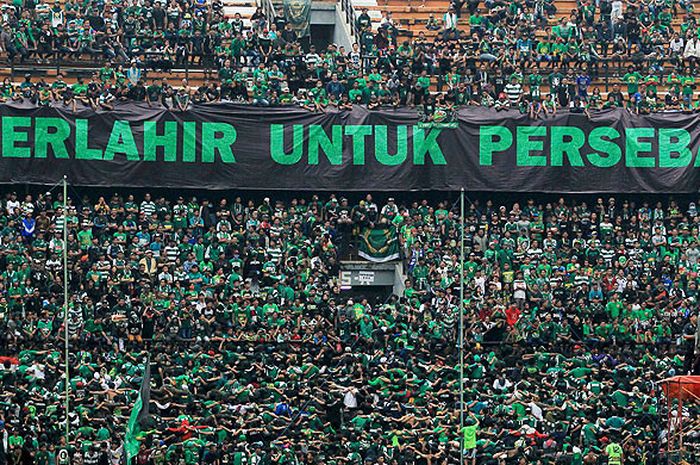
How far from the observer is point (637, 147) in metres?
45.2

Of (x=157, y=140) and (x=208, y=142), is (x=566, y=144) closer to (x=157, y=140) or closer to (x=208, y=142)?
(x=208, y=142)

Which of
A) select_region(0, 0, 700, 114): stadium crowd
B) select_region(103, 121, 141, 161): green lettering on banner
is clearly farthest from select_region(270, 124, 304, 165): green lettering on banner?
select_region(103, 121, 141, 161): green lettering on banner

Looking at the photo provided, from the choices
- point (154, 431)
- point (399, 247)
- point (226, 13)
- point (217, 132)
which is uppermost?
point (226, 13)

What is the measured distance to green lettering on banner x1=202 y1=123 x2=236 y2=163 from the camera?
44.5m

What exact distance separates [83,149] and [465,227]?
9437 mm

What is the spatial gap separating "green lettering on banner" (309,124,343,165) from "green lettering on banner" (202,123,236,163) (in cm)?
192

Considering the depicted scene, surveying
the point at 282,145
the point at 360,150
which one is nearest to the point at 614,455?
Result: the point at 360,150

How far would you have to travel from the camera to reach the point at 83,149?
1732 inches

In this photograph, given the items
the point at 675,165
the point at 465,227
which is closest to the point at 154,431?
the point at 465,227

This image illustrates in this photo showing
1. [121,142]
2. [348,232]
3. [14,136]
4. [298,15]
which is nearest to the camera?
[348,232]

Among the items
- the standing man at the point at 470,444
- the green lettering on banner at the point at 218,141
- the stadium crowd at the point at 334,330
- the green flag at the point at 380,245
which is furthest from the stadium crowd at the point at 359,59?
the standing man at the point at 470,444

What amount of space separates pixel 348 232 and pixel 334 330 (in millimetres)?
4620

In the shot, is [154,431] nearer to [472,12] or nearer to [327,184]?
[327,184]

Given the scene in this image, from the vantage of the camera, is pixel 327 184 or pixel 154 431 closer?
pixel 154 431
